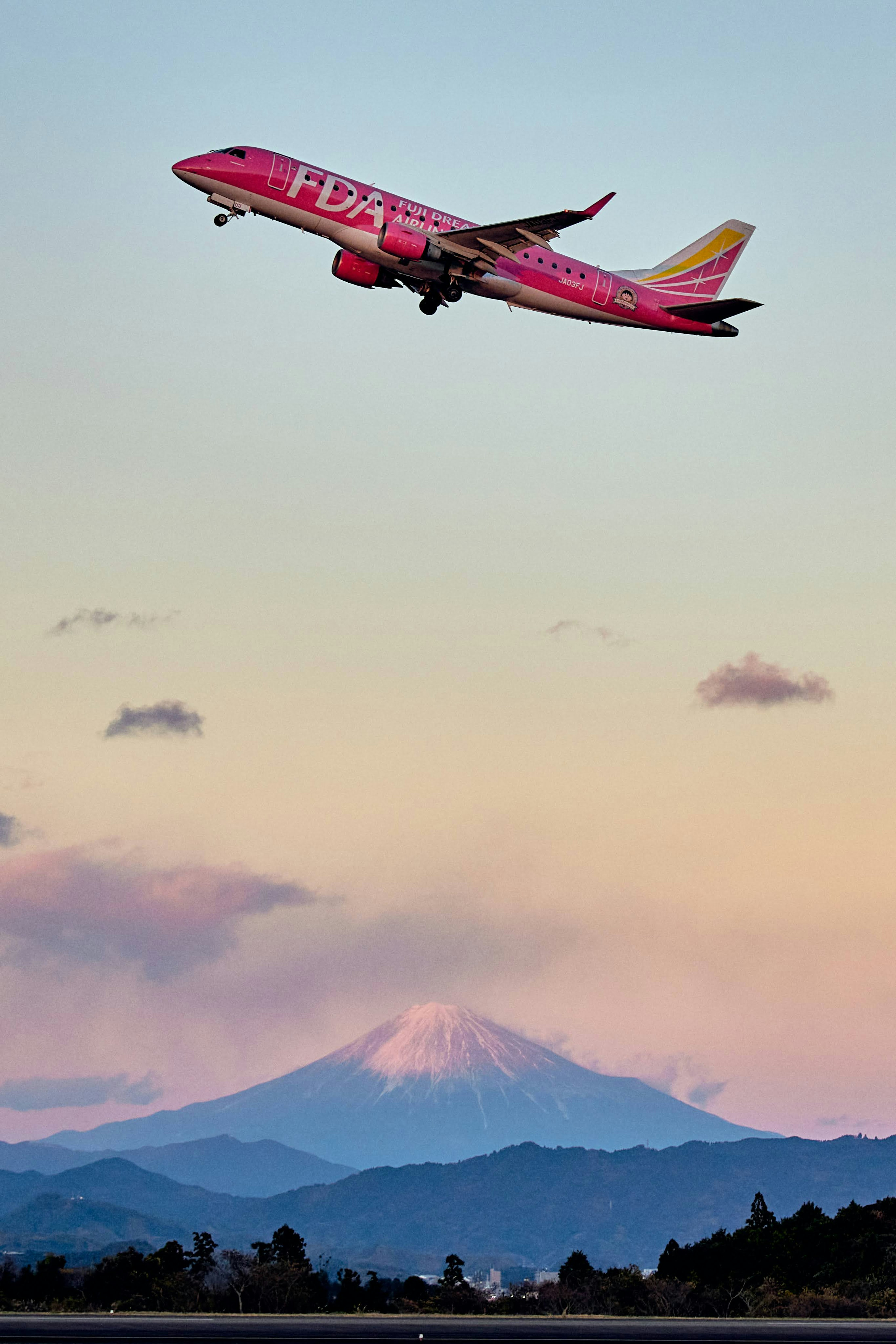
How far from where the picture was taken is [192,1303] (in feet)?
227

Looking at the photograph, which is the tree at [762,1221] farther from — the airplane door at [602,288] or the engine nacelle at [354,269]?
the engine nacelle at [354,269]

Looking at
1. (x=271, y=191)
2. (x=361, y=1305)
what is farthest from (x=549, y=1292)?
(x=271, y=191)

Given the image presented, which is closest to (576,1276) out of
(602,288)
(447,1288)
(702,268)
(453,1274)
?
(447,1288)

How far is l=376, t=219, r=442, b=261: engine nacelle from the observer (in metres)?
74.8

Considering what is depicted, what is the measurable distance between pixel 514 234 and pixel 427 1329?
48366 millimetres

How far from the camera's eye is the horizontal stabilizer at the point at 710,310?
274 ft

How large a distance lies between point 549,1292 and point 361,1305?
9.12 metres

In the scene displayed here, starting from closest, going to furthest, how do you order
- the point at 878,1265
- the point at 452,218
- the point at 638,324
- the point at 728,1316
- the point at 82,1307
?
the point at 82,1307 → the point at 728,1316 → the point at 452,218 → the point at 638,324 → the point at 878,1265

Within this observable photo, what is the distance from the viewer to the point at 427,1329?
175 feet

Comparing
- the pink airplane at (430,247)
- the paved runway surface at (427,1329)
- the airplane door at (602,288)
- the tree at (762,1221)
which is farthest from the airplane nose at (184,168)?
the tree at (762,1221)

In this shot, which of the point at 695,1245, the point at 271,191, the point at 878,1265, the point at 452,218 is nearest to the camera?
the point at 271,191

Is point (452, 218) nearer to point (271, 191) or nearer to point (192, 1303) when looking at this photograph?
point (271, 191)

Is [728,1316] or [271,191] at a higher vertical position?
[271,191]

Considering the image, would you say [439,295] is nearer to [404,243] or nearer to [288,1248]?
[404,243]
